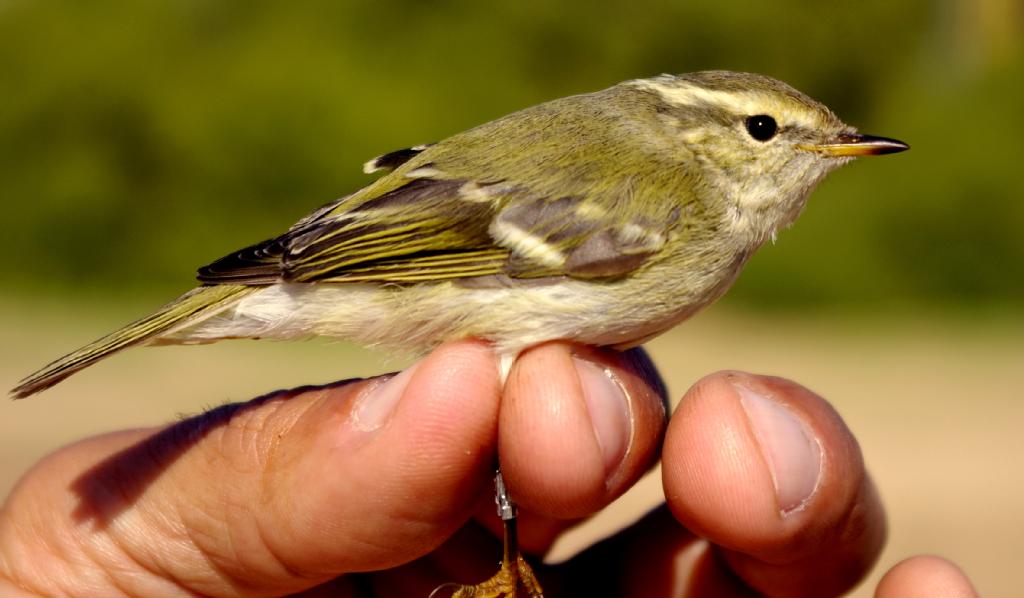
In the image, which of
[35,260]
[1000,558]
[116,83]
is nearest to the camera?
[1000,558]

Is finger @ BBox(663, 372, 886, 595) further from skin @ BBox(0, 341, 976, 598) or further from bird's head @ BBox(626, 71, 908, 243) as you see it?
bird's head @ BBox(626, 71, 908, 243)

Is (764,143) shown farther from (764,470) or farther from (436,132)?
(436,132)

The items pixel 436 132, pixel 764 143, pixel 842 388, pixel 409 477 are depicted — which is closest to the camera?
pixel 409 477

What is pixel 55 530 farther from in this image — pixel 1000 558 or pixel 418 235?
pixel 1000 558

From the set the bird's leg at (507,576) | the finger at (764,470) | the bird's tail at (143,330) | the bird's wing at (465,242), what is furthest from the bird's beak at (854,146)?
the bird's tail at (143,330)

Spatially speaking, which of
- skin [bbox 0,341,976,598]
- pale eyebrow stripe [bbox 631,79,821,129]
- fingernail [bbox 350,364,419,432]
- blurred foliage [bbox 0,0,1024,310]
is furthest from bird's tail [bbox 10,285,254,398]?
blurred foliage [bbox 0,0,1024,310]

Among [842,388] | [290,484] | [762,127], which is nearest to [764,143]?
[762,127]

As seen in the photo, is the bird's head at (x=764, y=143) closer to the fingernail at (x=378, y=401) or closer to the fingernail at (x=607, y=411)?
the fingernail at (x=607, y=411)

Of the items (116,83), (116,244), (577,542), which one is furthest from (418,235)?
(116,83)
